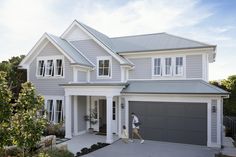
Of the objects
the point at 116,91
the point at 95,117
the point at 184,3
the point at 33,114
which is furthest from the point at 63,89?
the point at 184,3

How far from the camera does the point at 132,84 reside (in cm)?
1630

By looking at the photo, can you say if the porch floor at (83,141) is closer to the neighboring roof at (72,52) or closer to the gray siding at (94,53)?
the gray siding at (94,53)

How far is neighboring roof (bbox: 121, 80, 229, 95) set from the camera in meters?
13.4

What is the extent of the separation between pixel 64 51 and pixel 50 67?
6.93 feet

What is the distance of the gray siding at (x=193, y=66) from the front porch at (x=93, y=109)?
4868mm

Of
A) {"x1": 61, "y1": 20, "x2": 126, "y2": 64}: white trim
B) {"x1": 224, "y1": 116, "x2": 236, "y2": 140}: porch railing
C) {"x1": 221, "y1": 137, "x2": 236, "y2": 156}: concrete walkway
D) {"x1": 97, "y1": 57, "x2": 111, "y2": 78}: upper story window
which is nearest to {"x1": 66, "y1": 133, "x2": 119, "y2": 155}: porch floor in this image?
{"x1": 97, "y1": 57, "x2": 111, "y2": 78}: upper story window

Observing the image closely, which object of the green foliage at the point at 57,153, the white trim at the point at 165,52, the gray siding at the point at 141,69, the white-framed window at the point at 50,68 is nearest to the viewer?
the green foliage at the point at 57,153

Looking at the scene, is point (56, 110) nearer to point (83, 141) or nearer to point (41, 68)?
point (41, 68)

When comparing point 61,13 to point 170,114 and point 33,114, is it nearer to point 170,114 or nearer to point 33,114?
point 33,114

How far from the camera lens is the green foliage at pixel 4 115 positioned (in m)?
8.09

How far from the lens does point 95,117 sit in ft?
57.6

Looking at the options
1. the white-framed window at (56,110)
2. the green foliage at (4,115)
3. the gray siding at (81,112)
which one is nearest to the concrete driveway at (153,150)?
the gray siding at (81,112)

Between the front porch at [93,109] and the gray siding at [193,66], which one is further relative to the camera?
the gray siding at [193,66]

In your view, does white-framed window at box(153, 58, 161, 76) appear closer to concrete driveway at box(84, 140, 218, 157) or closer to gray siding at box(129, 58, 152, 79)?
gray siding at box(129, 58, 152, 79)
